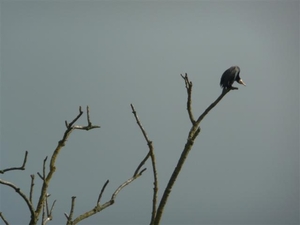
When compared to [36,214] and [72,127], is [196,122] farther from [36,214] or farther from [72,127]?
[36,214]

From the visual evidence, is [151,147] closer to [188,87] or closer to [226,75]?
[188,87]

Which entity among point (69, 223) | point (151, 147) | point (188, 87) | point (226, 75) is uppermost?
point (226, 75)

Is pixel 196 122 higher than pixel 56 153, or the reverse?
pixel 196 122

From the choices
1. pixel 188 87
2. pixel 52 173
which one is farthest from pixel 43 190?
pixel 188 87

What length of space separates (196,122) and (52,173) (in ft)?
3.46

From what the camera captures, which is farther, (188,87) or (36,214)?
(188,87)

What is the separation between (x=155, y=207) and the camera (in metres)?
2.62

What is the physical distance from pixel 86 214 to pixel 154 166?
521 millimetres

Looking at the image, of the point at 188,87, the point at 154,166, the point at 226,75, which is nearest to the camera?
the point at 154,166

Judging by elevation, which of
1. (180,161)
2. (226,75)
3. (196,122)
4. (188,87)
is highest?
(226,75)

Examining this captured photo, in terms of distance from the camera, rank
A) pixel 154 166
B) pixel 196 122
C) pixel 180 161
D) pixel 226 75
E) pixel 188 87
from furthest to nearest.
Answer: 1. pixel 226 75
2. pixel 188 87
3. pixel 196 122
4. pixel 154 166
5. pixel 180 161

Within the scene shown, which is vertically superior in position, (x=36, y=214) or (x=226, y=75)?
(x=226, y=75)

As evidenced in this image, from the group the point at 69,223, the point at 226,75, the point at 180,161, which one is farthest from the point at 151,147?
the point at 226,75

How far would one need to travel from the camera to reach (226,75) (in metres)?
9.27
